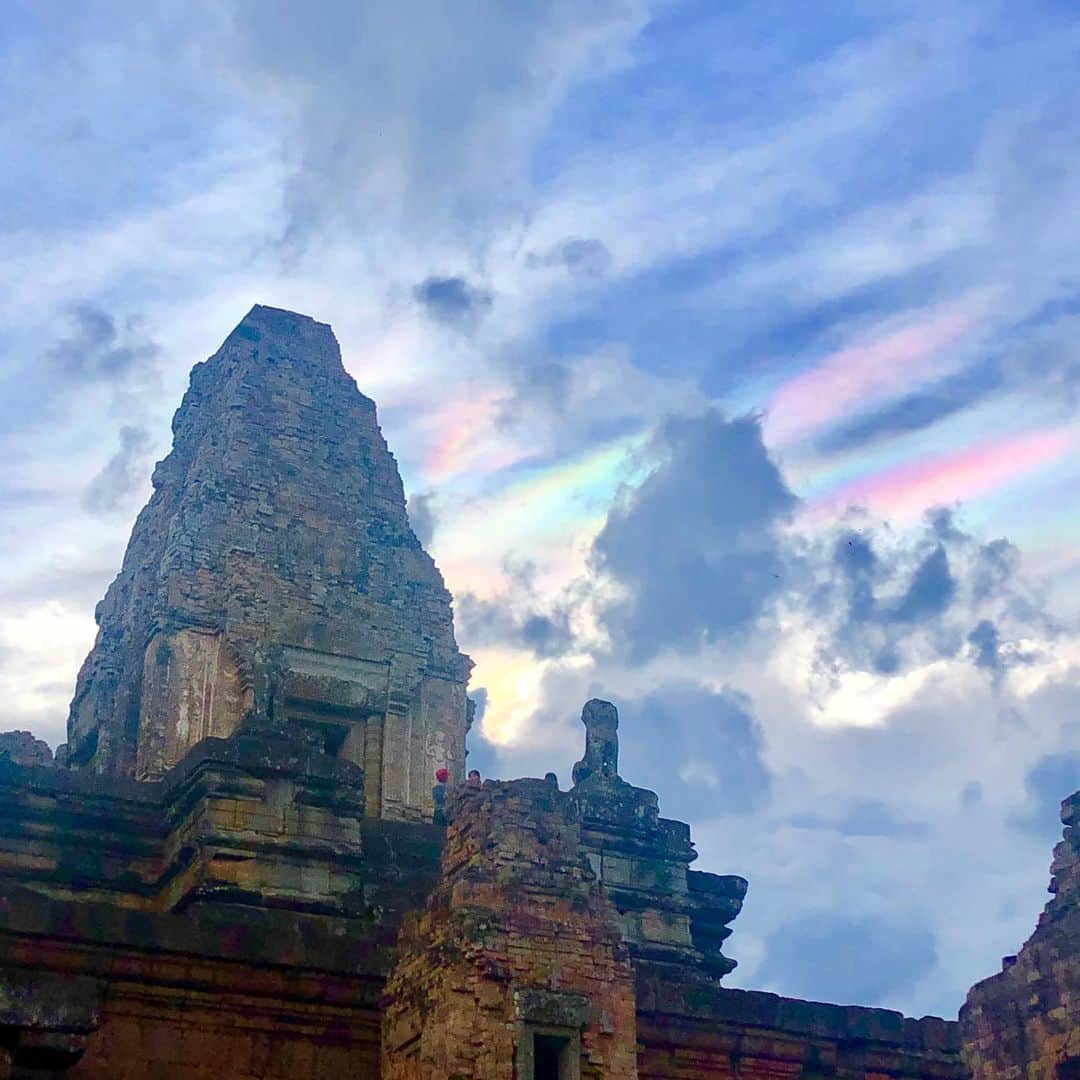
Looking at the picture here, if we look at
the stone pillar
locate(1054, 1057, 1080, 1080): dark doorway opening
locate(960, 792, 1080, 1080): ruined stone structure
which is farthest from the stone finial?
the stone pillar

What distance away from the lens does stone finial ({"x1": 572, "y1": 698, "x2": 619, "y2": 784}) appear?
25406mm

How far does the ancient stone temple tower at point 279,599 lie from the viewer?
25234 millimetres

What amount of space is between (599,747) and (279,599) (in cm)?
538

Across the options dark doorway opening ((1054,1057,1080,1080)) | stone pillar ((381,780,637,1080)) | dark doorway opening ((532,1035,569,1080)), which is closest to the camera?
stone pillar ((381,780,637,1080))

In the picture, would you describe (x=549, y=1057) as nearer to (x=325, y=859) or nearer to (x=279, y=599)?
(x=325, y=859)

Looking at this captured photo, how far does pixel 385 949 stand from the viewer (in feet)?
50.6

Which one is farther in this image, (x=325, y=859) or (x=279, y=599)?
(x=279, y=599)

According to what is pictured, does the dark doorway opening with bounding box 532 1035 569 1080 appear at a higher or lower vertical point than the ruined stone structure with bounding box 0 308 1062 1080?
lower

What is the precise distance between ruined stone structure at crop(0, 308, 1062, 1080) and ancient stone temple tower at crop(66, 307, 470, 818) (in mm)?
47

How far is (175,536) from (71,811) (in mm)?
6450

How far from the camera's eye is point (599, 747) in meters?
25.5

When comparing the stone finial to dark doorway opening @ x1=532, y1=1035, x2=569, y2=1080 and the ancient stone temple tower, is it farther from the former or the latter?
dark doorway opening @ x1=532, y1=1035, x2=569, y2=1080

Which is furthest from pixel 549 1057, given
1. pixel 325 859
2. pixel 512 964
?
pixel 325 859

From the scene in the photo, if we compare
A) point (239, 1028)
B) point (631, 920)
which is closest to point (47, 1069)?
point (239, 1028)
